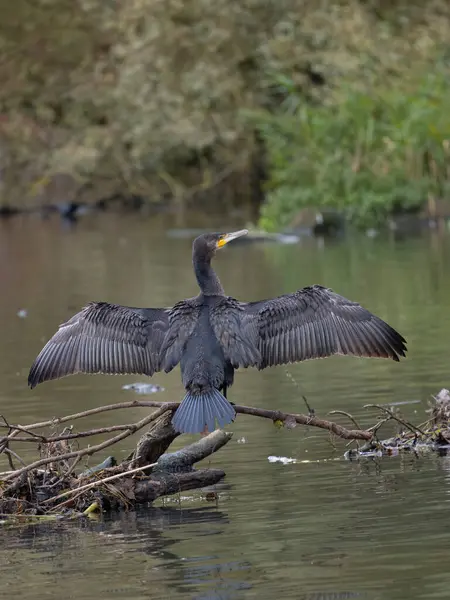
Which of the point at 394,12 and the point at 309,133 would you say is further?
the point at 394,12

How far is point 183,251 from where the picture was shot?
2769 cm

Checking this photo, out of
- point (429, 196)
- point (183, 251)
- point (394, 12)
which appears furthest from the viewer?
point (394, 12)

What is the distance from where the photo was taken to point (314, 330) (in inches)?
321

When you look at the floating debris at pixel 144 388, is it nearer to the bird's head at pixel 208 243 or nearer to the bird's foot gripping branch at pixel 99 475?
the bird's head at pixel 208 243

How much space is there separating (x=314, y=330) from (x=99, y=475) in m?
1.36

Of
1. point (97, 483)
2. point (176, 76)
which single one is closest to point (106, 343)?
point (97, 483)

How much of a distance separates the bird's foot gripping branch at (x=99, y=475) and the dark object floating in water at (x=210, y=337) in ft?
0.98

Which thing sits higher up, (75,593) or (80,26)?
(80,26)

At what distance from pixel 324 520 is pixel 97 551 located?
3.45ft

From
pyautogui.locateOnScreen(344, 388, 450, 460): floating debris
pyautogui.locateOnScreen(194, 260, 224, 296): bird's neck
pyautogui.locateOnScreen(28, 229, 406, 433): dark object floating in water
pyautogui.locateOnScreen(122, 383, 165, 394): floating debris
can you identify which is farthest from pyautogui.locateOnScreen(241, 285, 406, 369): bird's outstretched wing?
pyautogui.locateOnScreen(122, 383, 165, 394): floating debris

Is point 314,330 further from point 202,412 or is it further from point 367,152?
point 367,152

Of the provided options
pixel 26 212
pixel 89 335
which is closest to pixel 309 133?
pixel 26 212

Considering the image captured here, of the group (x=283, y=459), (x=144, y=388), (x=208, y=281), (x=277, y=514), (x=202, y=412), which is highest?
(x=208, y=281)

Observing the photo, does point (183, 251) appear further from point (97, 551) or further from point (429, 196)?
point (97, 551)
